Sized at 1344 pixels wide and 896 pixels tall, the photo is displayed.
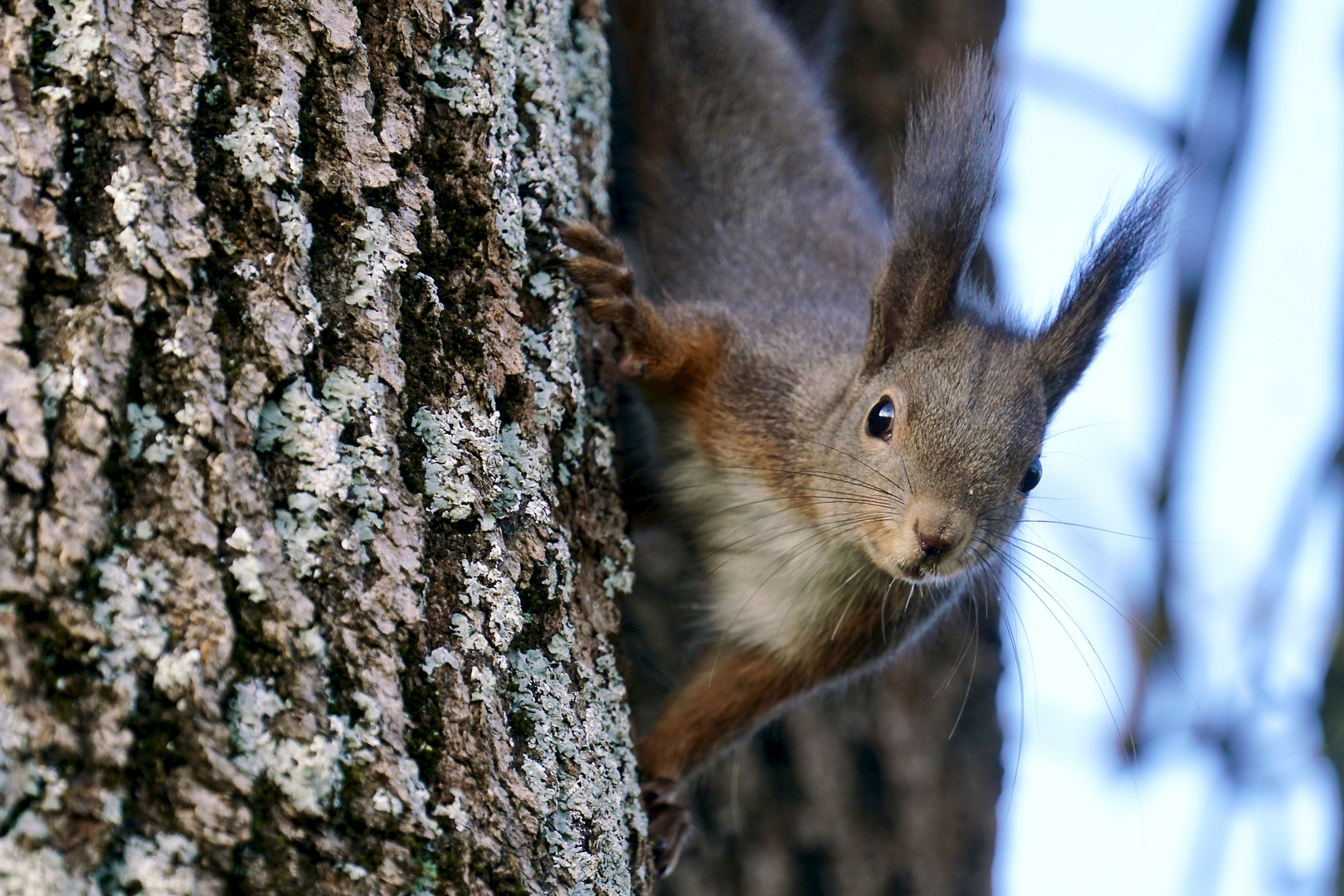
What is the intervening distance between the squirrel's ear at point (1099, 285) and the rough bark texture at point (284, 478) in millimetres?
1289

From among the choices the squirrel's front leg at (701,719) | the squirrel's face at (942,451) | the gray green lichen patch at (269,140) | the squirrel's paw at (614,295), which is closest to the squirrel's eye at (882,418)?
the squirrel's face at (942,451)

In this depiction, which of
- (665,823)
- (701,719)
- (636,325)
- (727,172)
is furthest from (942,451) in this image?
(727,172)

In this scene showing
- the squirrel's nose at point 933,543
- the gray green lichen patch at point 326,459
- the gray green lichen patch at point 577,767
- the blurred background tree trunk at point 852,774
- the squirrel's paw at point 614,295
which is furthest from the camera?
the blurred background tree trunk at point 852,774

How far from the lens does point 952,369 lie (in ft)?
8.34

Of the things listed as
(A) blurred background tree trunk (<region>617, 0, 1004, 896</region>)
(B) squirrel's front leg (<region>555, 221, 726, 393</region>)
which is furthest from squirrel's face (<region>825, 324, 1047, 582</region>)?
(A) blurred background tree trunk (<region>617, 0, 1004, 896</region>)

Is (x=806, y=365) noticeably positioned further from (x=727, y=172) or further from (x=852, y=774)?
(x=852, y=774)

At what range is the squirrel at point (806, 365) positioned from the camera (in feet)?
7.93

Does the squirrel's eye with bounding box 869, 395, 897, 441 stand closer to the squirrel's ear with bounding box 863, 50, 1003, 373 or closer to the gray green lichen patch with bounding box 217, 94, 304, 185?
the squirrel's ear with bounding box 863, 50, 1003, 373

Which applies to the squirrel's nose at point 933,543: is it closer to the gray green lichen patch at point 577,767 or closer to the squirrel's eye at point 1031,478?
the squirrel's eye at point 1031,478

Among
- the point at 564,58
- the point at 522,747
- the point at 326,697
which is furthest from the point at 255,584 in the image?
the point at 564,58

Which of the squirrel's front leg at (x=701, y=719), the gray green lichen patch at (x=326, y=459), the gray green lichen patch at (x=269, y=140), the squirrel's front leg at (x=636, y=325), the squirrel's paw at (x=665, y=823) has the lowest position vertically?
the squirrel's paw at (x=665, y=823)

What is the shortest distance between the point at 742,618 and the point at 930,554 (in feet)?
2.30

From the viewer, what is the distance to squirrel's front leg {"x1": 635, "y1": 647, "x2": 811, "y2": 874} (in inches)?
103

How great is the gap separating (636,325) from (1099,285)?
99 cm
